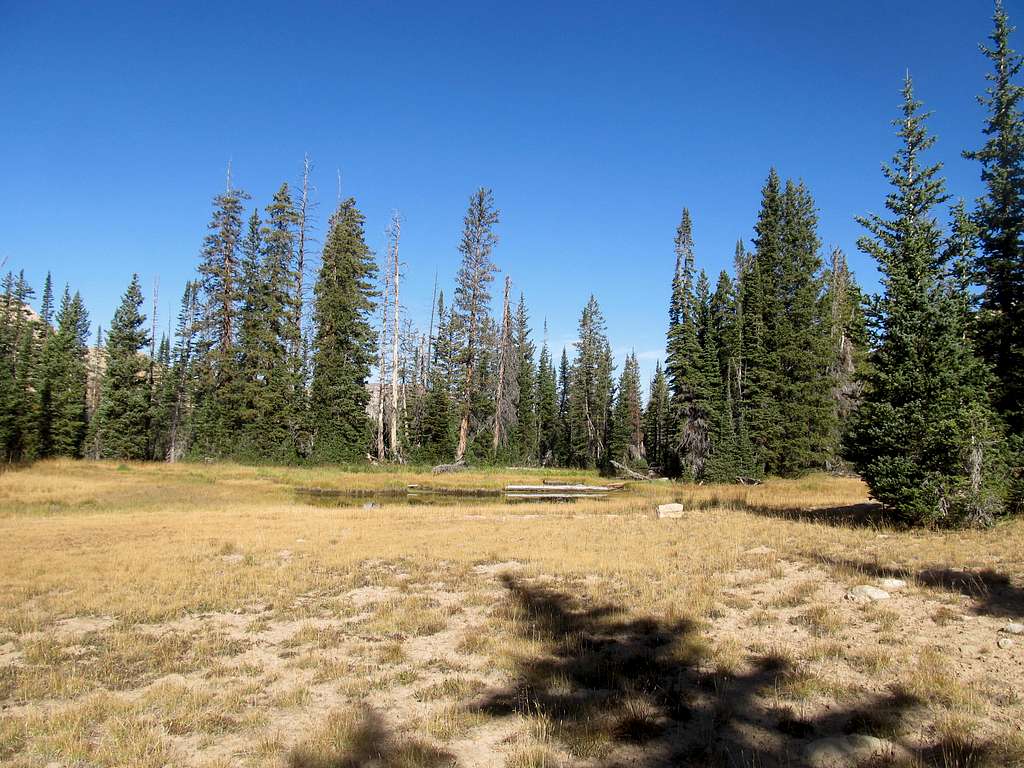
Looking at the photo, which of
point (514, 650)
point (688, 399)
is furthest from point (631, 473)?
point (514, 650)

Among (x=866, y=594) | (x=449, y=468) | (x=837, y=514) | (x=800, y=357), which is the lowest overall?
(x=866, y=594)

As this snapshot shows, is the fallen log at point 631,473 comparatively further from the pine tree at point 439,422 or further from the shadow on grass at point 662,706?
the shadow on grass at point 662,706

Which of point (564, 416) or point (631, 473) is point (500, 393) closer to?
point (631, 473)

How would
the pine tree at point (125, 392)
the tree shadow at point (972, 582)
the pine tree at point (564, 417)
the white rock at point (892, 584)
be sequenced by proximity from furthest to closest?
the pine tree at point (564, 417)
the pine tree at point (125, 392)
the white rock at point (892, 584)
the tree shadow at point (972, 582)

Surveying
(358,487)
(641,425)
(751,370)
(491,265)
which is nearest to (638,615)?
(358,487)

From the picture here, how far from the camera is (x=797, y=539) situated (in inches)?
568

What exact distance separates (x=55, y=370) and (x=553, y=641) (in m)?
62.1

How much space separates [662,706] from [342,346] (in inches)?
1722

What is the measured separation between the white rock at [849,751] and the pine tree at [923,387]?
1230 cm

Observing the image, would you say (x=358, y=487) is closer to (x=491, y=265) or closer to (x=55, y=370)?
(x=491, y=265)

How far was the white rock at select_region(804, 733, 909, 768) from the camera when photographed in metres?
4.49

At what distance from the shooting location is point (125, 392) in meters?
50.9

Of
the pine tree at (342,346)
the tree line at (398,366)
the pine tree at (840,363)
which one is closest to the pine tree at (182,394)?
the tree line at (398,366)

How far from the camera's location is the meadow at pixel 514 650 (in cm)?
501
